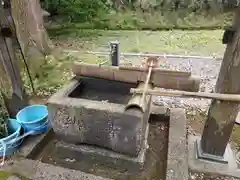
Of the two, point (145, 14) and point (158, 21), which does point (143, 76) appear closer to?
point (158, 21)

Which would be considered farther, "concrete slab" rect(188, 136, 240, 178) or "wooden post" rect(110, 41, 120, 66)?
"wooden post" rect(110, 41, 120, 66)

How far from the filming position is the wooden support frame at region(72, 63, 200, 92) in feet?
9.29

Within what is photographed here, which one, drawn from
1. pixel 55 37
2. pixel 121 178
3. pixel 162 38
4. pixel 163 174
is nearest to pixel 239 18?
pixel 163 174

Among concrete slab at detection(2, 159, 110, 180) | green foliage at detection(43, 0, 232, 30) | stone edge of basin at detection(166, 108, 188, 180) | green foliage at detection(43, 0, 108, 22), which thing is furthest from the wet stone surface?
green foliage at detection(43, 0, 108, 22)

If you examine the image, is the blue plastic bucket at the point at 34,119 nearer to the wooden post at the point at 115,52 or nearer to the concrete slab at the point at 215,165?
the wooden post at the point at 115,52

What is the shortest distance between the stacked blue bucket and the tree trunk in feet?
5.75

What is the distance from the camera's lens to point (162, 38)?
7.70 m

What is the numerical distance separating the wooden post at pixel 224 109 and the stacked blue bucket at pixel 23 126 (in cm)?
226

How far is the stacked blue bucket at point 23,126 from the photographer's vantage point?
298 centimetres

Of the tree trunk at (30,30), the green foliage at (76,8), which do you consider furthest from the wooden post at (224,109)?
the green foliage at (76,8)

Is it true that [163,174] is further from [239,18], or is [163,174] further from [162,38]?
[162,38]

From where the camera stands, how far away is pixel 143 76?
9.94ft

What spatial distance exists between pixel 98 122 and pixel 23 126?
3.86 feet

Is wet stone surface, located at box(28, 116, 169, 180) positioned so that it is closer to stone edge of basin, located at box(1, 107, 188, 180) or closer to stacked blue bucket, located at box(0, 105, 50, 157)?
stone edge of basin, located at box(1, 107, 188, 180)
